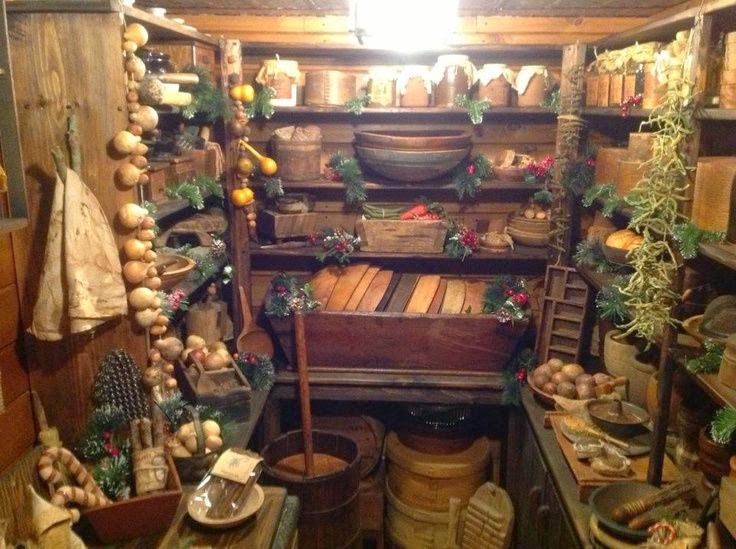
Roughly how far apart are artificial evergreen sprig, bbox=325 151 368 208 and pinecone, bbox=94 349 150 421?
151 cm

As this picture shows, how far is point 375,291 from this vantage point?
11.1 ft

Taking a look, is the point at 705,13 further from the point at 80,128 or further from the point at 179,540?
the point at 179,540

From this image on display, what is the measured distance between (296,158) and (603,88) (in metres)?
1.44

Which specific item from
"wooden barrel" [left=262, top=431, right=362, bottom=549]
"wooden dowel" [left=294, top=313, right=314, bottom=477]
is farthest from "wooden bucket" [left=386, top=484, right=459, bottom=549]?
"wooden dowel" [left=294, top=313, right=314, bottom=477]

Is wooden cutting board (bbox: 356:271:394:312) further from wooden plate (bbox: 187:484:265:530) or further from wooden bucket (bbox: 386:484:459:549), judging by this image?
wooden plate (bbox: 187:484:265:530)

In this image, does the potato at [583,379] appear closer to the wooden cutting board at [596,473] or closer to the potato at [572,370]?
the potato at [572,370]

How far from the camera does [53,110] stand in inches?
80.4

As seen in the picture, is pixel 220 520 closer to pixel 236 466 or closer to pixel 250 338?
pixel 236 466

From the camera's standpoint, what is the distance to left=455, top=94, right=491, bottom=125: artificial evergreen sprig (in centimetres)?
319

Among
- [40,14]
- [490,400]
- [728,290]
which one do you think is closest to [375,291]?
[490,400]

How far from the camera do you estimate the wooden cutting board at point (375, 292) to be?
10.9 feet

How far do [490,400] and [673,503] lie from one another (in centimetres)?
143

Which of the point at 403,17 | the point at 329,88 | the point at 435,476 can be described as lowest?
the point at 435,476

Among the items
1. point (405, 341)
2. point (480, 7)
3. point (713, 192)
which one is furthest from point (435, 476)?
point (480, 7)
